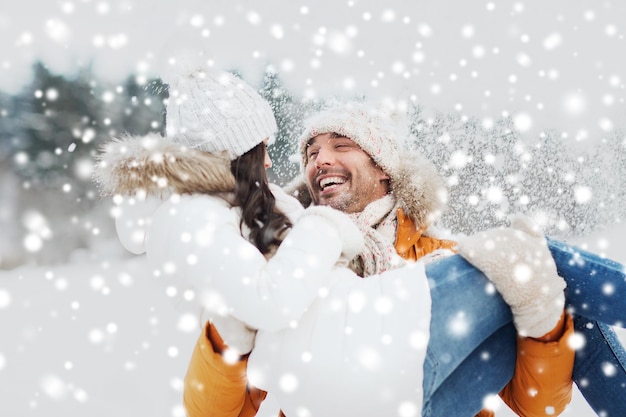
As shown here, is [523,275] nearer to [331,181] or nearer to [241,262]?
[241,262]

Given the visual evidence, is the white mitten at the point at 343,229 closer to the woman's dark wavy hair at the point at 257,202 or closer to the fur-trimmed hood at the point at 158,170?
the woman's dark wavy hair at the point at 257,202

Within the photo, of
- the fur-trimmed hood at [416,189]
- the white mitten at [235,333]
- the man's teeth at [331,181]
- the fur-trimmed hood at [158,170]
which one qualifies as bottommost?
the fur-trimmed hood at [416,189]

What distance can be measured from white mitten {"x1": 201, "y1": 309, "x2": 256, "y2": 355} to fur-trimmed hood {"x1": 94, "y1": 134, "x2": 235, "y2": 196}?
0.29m

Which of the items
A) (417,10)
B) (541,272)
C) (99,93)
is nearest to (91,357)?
(541,272)

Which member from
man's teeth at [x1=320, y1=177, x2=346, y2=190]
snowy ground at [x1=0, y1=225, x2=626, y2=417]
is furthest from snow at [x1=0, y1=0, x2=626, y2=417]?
man's teeth at [x1=320, y1=177, x2=346, y2=190]

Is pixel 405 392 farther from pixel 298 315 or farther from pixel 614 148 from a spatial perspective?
pixel 614 148

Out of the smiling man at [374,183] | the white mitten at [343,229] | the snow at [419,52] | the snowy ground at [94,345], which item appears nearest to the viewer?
the white mitten at [343,229]

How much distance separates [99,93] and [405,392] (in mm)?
6039

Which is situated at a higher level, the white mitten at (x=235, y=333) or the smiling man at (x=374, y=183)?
the white mitten at (x=235, y=333)

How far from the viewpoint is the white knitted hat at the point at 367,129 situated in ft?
5.88

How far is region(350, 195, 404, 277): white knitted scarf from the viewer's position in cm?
143

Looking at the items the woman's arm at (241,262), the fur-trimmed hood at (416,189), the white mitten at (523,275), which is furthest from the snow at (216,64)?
the fur-trimmed hood at (416,189)

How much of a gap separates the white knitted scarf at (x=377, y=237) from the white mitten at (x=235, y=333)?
0.46m

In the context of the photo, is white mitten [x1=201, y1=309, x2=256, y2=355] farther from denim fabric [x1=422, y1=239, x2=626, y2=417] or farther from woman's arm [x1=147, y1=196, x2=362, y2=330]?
denim fabric [x1=422, y1=239, x2=626, y2=417]
